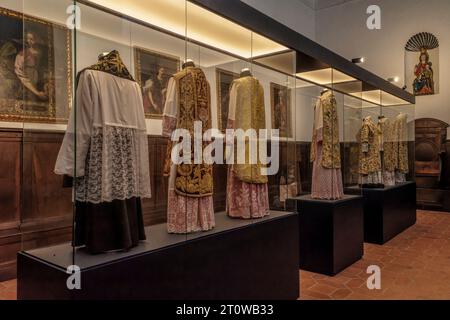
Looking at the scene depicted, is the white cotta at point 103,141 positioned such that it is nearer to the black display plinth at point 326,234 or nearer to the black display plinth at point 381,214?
the black display plinth at point 326,234

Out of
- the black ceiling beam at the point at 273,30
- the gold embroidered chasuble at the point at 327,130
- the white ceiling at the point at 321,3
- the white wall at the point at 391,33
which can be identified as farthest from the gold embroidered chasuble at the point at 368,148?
the white ceiling at the point at 321,3

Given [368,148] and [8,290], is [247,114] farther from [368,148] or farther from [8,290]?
[368,148]

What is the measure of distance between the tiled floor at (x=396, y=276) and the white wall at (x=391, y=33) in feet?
15.5

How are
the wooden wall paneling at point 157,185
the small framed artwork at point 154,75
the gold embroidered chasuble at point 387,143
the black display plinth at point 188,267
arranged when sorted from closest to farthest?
1. the black display plinth at point 188,267
2. the wooden wall paneling at point 157,185
3. the small framed artwork at point 154,75
4. the gold embroidered chasuble at point 387,143

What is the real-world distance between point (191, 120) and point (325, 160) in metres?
2.30

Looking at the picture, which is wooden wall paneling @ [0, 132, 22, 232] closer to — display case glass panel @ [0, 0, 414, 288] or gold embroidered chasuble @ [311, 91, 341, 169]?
display case glass panel @ [0, 0, 414, 288]

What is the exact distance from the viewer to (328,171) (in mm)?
4250

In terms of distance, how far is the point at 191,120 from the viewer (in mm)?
2459

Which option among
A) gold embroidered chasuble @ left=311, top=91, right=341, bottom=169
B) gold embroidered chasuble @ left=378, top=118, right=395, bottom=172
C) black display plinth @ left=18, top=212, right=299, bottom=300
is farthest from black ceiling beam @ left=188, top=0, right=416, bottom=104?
black display plinth @ left=18, top=212, right=299, bottom=300

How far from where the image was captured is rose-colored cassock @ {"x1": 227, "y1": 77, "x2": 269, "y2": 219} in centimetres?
299

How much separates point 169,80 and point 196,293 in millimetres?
1462

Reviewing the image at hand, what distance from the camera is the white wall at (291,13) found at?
8.62m

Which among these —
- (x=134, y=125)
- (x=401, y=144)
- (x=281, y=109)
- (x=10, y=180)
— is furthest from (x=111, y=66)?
(x=401, y=144)
